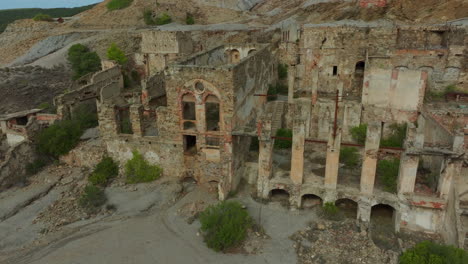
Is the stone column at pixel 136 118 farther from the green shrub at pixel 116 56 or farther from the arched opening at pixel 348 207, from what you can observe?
the green shrub at pixel 116 56

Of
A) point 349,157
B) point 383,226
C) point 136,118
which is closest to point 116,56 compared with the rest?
point 136,118

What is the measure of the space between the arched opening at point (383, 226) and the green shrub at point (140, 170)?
11810mm

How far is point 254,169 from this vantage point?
2017cm

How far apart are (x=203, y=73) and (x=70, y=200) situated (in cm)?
983

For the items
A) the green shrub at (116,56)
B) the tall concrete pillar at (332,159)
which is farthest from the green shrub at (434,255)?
the green shrub at (116,56)

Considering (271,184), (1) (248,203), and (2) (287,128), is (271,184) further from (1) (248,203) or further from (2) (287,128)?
(2) (287,128)

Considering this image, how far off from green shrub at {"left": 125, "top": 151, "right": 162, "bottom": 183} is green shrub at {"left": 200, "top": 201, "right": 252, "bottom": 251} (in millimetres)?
5290

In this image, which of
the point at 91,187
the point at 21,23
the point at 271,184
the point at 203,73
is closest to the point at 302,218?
the point at 271,184

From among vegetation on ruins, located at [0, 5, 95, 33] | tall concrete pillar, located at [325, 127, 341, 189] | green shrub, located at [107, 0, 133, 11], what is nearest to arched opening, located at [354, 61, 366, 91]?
tall concrete pillar, located at [325, 127, 341, 189]

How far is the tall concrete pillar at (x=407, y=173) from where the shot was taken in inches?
616

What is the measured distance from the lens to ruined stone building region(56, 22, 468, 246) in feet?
53.2

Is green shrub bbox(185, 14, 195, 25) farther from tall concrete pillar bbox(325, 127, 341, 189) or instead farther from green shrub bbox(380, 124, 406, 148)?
tall concrete pillar bbox(325, 127, 341, 189)

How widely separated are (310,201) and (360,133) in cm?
764

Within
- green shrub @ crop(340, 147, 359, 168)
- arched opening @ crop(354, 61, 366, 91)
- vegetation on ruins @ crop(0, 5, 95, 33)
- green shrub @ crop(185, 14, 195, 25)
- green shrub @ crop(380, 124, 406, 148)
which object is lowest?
green shrub @ crop(340, 147, 359, 168)
